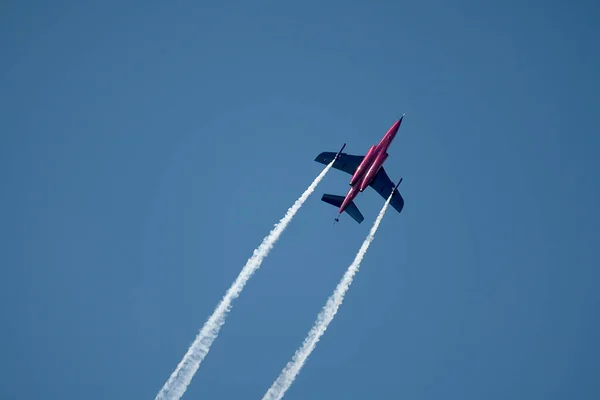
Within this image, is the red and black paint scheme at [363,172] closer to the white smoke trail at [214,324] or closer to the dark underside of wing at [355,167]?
the dark underside of wing at [355,167]

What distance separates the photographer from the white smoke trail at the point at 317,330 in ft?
199

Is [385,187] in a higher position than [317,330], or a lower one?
higher

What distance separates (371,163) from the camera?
7088 centimetres

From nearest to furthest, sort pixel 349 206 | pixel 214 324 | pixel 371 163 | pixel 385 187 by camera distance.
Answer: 1. pixel 214 324
2. pixel 371 163
3. pixel 349 206
4. pixel 385 187

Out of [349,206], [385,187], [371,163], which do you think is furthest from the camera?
[385,187]

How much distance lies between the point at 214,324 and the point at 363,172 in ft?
73.9

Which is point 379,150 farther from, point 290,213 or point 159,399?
point 159,399

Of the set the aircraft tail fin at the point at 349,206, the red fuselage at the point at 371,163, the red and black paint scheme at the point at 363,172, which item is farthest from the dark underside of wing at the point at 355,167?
the aircraft tail fin at the point at 349,206

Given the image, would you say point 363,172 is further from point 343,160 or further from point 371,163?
point 343,160

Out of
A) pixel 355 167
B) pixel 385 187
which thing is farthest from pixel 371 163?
pixel 385 187

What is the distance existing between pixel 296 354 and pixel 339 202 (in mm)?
18261

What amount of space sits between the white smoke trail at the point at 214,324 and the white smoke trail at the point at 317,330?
718cm

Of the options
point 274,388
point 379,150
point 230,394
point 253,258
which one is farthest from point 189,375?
point 230,394

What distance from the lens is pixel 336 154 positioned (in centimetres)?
7375
